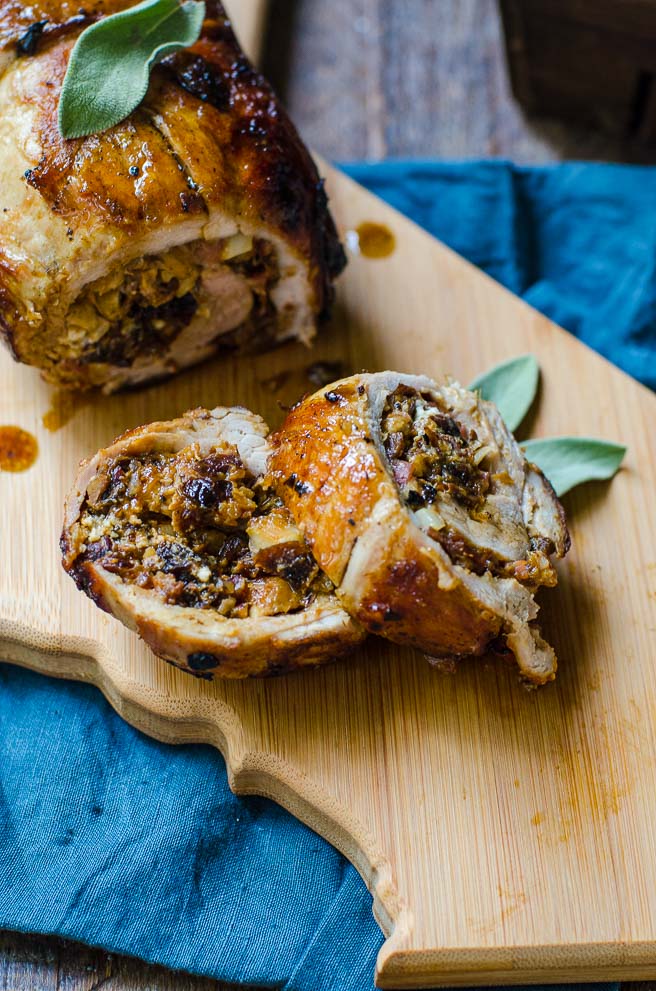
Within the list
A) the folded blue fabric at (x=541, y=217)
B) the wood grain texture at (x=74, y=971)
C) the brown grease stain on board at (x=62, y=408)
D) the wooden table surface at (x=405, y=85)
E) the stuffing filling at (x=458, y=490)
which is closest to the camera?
the stuffing filling at (x=458, y=490)

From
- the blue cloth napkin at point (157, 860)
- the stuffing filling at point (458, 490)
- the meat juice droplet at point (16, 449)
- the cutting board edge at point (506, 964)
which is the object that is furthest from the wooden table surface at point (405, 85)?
the cutting board edge at point (506, 964)

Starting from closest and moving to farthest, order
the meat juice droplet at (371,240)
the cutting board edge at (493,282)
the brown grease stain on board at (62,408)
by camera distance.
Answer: the brown grease stain on board at (62,408) → the cutting board edge at (493,282) → the meat juice droplet at (371,240)

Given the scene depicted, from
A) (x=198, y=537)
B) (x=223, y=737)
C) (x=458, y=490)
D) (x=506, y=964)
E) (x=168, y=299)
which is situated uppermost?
(x=168, y=299)

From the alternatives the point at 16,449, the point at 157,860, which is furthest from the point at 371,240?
the point at 157,860

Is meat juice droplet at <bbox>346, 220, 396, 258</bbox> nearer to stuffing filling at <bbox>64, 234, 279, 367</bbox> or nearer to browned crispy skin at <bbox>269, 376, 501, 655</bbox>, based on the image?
stuffing filling at <bbox>64, 234, 279, 367</bbox>

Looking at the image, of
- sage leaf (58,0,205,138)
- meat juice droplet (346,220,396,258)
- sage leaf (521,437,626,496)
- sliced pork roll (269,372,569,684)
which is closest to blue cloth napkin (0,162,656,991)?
sliced pork roll (269,372,569,684)

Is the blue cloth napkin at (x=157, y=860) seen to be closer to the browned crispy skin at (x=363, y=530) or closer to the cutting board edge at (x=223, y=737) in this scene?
the cutting board edge at (x=223, y=737)

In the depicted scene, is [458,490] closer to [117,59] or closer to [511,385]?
[511,385]
